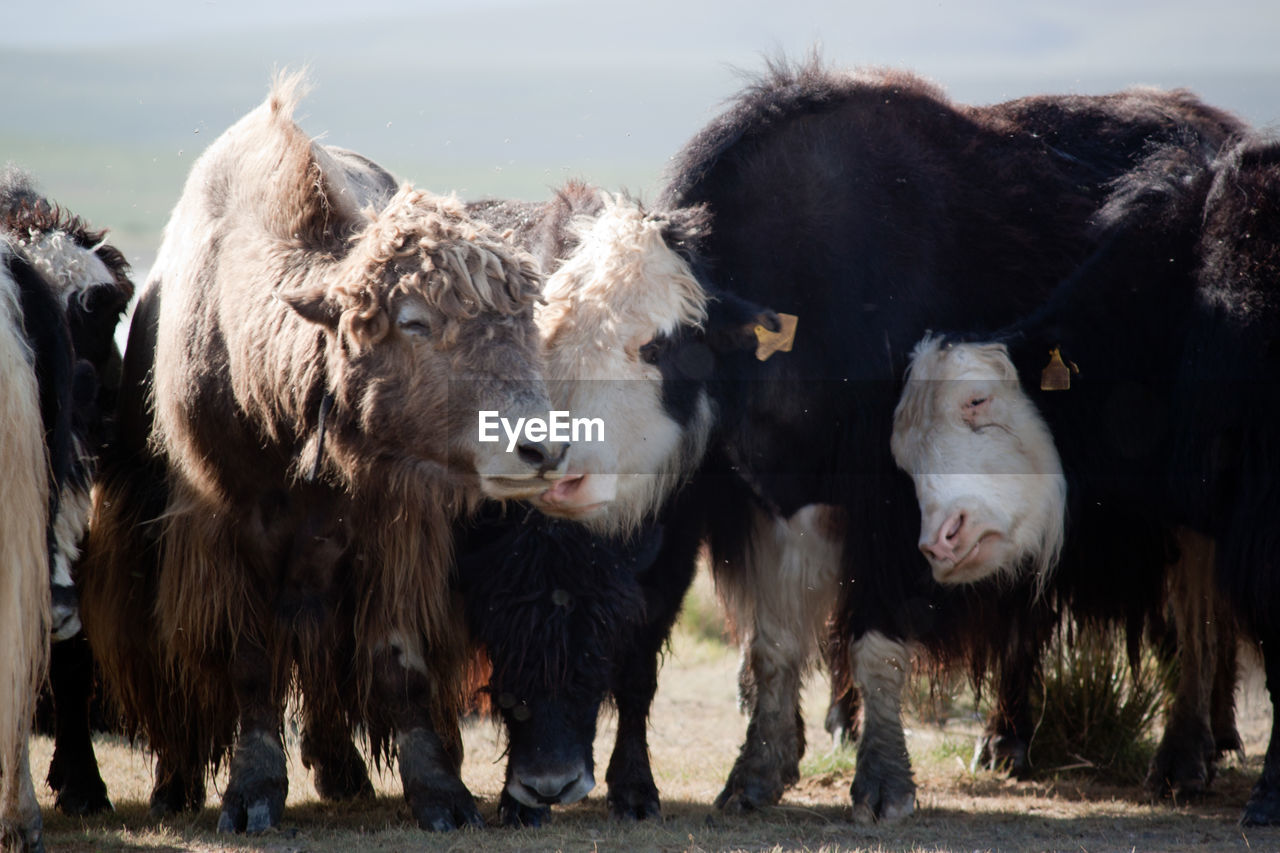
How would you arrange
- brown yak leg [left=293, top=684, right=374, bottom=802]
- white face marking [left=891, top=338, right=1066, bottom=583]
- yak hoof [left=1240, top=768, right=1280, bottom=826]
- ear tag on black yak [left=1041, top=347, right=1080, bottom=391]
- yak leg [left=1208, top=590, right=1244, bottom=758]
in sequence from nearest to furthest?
yak hoof [left=1240, top=768, right=1280, bottom=826]
white face marking [left=891, top=338, right=1066, bottom=583]
brown yak leg [left=293, top=684, right=374, bottom=802]
ear tag on black yak [left=1041, top=347, right=1080, bottom=391]
yak leg [left=1208, top=590, right=1244, bottom=758]

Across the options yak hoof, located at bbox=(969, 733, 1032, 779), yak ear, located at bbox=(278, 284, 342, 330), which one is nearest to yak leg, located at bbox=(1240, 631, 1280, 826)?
yak hoof, located at bbox=(969, 733, 1032, 779)

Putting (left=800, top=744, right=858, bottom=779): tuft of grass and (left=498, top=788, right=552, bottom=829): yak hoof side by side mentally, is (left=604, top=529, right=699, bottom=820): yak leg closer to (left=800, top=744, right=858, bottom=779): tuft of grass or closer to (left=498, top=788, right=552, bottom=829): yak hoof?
(left=498, top=788, right=552, bottom=829): yak hoof

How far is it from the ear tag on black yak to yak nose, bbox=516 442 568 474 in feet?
6.75

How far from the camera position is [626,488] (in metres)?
4.55

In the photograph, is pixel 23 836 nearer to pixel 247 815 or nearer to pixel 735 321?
pixel 247 815

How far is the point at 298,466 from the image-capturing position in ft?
13.9

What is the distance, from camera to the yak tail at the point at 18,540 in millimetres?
3490

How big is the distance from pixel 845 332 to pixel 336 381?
2002 millimetres

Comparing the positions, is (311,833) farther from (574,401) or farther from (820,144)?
(820,144)

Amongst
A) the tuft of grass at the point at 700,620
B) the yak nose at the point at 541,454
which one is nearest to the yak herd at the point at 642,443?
the yak nose at the point at 541,454

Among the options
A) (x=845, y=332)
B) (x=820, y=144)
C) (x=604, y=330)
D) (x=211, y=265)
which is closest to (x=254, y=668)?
(x=211, y=265)

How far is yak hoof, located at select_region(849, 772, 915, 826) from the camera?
15.1ft

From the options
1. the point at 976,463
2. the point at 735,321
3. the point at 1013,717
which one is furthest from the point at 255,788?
the point at 1013,717

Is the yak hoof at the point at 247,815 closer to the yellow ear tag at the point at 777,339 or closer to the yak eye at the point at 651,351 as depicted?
the yak eye at the point at 651,351
